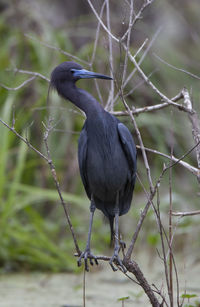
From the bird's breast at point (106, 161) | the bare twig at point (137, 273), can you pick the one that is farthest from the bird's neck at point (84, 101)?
the bare twig at point (137, 273)

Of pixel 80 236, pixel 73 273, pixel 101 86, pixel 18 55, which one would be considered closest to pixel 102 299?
pixel 73 273

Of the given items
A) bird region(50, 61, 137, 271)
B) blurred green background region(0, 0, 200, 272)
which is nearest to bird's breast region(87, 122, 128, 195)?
bird region(50, 61, 137, 271)

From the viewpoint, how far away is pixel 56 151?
17.4 ft

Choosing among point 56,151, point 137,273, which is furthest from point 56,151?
point 137,273

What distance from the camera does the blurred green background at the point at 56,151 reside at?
15.1 ft

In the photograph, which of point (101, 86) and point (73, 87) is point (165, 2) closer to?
point (101, 86)

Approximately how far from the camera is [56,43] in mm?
5434

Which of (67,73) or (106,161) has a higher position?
(67,73)

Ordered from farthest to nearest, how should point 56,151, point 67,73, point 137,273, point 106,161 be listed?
point 56,151 < point 67,73 < point 106,161 < point 137,273

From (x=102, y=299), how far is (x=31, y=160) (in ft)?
6.22

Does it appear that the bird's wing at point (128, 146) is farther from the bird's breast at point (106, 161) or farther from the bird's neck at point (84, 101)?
the bird's neck at point (84, 101)

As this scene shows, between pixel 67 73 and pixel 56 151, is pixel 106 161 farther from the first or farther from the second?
pixel 56 151

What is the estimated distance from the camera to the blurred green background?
15.1 feet

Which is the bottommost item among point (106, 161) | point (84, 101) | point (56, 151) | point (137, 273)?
point (137, 273)
